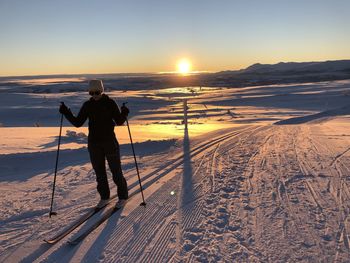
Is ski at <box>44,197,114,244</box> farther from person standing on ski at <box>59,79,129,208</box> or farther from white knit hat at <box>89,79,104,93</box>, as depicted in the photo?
white knit hat at <box>89,79,104,93</box>

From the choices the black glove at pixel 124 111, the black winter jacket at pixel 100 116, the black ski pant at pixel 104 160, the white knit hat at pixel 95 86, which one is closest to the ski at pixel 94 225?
the black ski pant at pixel 104 160

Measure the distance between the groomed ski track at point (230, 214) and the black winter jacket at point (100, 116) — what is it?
1128mm

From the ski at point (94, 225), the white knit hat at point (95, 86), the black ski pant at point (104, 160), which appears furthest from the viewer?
the black ski pant at point (104, 160)

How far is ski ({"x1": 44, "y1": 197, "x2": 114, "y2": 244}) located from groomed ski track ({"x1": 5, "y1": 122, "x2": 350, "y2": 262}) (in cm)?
12

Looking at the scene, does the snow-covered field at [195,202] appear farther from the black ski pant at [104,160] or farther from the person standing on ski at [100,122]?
the person standing on ski at [100,122]

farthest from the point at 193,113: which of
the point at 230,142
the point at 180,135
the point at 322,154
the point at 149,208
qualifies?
the point at 149,208

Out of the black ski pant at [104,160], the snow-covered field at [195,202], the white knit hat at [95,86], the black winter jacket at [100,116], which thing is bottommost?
the snow-covered field at [195,202]

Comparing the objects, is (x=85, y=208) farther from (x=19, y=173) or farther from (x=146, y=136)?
(x=146, y=136)

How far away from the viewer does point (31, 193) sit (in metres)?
7.01

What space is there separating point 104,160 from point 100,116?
65 cm

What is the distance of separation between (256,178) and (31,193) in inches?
153

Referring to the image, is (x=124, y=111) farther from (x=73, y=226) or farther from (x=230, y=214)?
(x=230, y=214)

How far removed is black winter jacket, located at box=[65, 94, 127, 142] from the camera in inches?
225

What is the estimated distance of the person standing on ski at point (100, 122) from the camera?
569 centimetres
